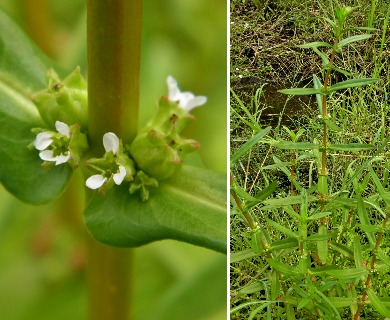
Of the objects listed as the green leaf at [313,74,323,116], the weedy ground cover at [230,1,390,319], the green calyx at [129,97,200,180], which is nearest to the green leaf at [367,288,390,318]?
the weedy ground cover at [230,1,390,319]

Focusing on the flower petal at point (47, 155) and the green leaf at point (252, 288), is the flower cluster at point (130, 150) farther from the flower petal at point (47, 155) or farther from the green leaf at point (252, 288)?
the green leaf at point (252, 288)

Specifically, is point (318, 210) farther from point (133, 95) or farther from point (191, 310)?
point (133, 95)

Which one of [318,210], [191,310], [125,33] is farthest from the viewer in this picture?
[318,210]

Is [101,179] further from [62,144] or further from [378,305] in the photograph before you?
[378,305]

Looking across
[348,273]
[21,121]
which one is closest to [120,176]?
[21,121]

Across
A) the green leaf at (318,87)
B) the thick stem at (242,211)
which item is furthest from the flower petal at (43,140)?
the green leaf at (318,87)

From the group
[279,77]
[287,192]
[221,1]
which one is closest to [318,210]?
[287,192]

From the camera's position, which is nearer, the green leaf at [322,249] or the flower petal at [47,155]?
the flower petal at [47,155]
